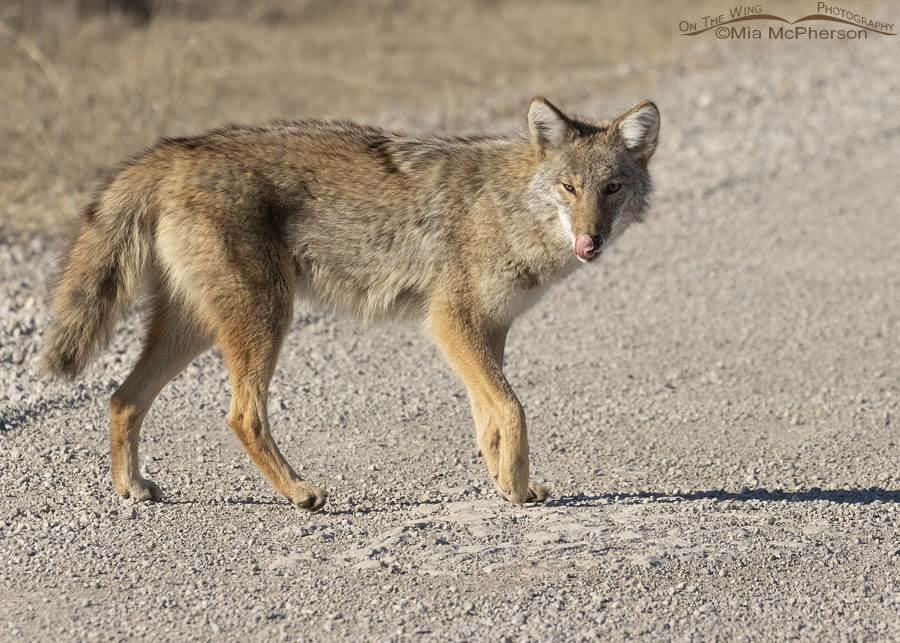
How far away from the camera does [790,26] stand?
19750 mm

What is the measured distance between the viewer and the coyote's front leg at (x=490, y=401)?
5355 millimetres

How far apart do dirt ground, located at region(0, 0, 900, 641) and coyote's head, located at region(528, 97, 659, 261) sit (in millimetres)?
1328

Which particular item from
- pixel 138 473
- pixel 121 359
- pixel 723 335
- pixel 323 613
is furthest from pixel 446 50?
pixel 323 613

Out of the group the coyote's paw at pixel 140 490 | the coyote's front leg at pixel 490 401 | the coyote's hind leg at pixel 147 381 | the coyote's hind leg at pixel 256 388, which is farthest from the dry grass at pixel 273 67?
the coyote's front leg at pixel 490 401

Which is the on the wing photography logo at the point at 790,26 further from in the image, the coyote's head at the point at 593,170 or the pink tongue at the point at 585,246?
the pink tongue at the point at 585,246

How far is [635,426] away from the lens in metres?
6.83

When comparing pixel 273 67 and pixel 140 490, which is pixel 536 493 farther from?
pixel 273 67

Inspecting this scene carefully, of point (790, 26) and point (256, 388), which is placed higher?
point (256, 388)

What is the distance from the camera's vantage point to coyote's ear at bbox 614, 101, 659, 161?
590cm

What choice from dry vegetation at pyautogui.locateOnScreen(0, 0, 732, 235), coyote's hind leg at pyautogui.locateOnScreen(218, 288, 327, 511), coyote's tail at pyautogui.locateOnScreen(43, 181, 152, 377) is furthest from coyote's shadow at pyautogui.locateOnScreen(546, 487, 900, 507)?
dry vegetation at pyautogui.locateOnScreen(0, 0, 732, 235)

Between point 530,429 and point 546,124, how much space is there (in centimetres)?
183

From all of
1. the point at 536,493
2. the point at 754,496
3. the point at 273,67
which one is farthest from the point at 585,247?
the point at 273,67

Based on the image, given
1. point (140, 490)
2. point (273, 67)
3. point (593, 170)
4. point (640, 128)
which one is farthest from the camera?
point (273, 67)

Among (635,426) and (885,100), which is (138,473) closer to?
(635,426)
